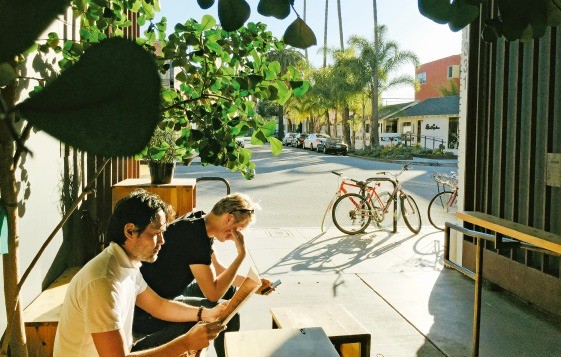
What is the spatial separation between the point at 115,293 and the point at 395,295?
393 cm

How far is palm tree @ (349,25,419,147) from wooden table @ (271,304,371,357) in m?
27.9

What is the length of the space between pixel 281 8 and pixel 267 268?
19.5ft

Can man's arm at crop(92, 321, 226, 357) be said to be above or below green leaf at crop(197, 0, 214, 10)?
below

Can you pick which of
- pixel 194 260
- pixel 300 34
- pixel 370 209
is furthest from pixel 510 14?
pixel 370 209

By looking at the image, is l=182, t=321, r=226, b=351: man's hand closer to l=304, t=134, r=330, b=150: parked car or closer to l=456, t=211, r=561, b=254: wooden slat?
l=456, t=211, r=561, b=254: wooden slat

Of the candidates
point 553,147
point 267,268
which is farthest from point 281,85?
point 267,268

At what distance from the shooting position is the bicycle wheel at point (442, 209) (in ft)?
30.8

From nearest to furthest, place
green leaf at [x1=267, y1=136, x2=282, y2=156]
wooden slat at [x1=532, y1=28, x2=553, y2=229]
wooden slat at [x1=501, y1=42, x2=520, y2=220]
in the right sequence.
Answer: green leaf at [x1=267, y1=136, x2=282, y2=156], wooden slat at [x1=532, y1=28, x2=553, y2=229], wooden slat at [x1=501, y1=42, x2=520, y2=220]

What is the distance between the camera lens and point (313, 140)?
36.1 metres

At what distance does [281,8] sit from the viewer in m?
0.82

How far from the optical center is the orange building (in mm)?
46416

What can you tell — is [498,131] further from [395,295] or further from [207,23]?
[207,23]

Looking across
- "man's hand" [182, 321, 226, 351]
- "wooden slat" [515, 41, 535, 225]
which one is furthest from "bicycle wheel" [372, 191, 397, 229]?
"man's hand" [182, 321, 226, 351]

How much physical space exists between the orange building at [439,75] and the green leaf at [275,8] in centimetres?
4602
